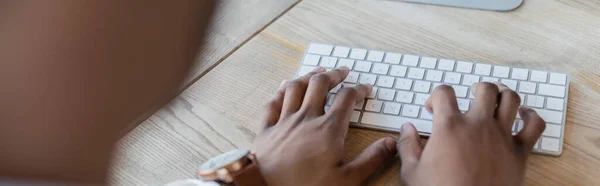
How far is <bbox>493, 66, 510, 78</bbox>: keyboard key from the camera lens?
2.62ft

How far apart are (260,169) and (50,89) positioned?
0.47 m

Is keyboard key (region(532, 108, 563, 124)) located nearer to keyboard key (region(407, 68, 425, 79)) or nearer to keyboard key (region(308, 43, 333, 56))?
keyboard key (region(407, 68, 425, 79))

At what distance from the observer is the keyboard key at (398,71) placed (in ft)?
2.69

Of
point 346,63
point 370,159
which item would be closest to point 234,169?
point 370,159

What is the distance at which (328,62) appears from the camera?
847 mm

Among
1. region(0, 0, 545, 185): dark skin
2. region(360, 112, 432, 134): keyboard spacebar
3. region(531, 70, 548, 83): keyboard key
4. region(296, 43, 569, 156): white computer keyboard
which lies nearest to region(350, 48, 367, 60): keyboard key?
region(296, 43, 569, 156): white computer keyboard

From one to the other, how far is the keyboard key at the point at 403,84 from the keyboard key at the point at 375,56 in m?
0.05

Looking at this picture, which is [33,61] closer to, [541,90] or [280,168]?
[280,168]

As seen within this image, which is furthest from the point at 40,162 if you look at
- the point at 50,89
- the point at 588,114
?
the point at 588,114

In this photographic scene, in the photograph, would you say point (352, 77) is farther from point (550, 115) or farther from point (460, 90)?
point (550, 115)

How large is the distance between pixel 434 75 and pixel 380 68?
0.07 m

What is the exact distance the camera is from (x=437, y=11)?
3.01 ft

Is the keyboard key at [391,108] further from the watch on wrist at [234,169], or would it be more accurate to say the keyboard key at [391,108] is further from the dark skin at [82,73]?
the dark skin at [82,73]

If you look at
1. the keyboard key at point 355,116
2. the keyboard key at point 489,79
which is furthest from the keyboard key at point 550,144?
the keyboard key at point 355,116
